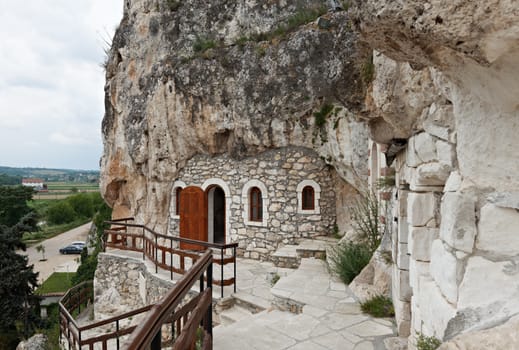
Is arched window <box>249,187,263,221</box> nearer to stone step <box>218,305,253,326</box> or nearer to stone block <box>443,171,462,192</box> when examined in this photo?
stone step <box>218,305,253,326</box>

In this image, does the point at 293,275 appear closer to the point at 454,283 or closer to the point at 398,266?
the point at 398,266

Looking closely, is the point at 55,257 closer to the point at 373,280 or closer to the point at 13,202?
the point at 13,202

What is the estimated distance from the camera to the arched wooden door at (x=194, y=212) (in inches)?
397

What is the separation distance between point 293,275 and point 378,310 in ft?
7.38

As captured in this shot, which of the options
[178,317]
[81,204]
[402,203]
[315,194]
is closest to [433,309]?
[402,203]

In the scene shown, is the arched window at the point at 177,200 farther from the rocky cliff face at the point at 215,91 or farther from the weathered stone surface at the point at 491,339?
the weathered stone surface at the point at 491,339

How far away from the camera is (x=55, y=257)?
34094mm

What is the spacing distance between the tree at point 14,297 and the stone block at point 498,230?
13.7m

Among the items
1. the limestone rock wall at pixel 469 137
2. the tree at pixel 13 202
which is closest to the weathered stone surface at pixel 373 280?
the limestone rock wall at pixel 469 137

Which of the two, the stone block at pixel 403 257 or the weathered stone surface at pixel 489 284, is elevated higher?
the weathered stone surface at pixel 489 284

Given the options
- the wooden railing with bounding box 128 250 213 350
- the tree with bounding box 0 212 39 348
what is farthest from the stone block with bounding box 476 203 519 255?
the tree with bounding box 0 212 39 348

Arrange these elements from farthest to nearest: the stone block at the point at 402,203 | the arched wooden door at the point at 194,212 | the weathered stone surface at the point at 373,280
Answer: the arched wooden door at the point at 194,212
the weathered stone surface at the point at 373,280
the stone block at the point at 402,203

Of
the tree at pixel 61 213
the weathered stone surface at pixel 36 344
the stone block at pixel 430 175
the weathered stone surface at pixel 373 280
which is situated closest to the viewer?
the stone block at pixel 430 175

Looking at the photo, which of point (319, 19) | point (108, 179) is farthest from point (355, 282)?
point (108, 179)
